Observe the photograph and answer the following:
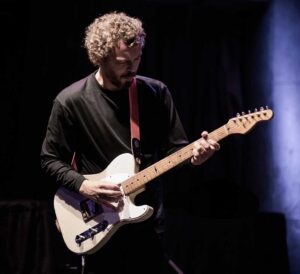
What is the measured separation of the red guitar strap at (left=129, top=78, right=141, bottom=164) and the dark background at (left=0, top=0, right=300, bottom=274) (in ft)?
4.45

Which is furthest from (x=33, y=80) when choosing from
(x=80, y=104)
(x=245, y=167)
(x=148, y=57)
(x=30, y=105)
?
(x=245, y=167)

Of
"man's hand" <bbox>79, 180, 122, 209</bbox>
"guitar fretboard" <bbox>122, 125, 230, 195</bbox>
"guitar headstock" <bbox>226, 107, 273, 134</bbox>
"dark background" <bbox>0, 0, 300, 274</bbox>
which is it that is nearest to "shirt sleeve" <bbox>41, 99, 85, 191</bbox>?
"man's hand" <bbox>79, 180, 122, 209</bbox>

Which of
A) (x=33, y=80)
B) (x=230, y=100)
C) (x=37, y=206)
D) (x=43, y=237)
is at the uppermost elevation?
(x=33, y=80)

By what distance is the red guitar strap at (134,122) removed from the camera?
2.46 metres

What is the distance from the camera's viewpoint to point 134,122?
99.3 inches

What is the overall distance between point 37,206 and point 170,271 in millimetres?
1380

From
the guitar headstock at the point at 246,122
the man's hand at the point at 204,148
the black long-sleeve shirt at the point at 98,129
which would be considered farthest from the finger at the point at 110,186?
the guitar headstock at the point at 246,122

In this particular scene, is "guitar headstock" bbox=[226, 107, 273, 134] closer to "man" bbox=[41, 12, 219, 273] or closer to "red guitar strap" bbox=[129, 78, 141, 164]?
"man" bbox=[41, 12, 219, 273]

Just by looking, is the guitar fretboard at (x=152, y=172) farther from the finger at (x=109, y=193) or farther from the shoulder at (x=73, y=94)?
the shoulder at (x=73, y=94)

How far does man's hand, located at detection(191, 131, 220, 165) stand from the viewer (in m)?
2.29

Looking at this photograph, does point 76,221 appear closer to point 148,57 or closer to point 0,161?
point 0,161

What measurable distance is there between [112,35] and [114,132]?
20.0 inches

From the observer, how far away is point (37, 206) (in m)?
3.61

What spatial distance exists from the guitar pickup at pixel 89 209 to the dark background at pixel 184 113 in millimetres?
1167
